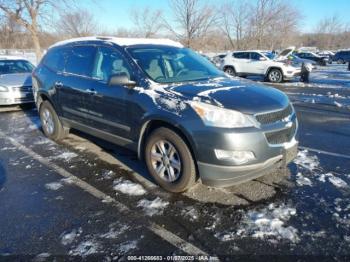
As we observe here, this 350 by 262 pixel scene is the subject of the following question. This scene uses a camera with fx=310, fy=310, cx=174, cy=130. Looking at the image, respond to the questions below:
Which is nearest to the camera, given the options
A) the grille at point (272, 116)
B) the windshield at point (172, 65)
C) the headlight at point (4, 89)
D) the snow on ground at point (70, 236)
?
the snow on ground at point (70, 236)

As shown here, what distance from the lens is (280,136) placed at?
349cm

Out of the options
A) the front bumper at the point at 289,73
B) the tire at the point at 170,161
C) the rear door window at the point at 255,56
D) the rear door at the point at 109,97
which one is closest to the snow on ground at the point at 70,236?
the tire at the point at 170,161

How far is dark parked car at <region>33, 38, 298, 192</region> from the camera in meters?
3.25

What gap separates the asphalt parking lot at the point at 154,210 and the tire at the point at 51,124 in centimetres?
68

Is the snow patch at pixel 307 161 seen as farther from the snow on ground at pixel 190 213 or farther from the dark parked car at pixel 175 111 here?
the snow on ground at pixel 190 213

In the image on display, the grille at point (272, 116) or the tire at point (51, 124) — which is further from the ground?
the grille at point (272, 116)

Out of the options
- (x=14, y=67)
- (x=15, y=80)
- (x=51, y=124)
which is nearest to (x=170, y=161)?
(x=51, y=124)

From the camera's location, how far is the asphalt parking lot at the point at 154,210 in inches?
109

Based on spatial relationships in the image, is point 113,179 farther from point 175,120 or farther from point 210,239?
point 210,239

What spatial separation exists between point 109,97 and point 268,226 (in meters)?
2.61

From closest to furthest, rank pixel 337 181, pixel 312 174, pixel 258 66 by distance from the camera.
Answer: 1. pixel 337 181
2. pixel 312 174
3. pixel 258 66

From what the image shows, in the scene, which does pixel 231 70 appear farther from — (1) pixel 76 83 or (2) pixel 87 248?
(2) pixel 87 248

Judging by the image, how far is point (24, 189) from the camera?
394 cm

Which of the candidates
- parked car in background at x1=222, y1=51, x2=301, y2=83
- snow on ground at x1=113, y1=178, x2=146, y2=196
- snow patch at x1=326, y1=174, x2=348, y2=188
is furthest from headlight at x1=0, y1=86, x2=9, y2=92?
parked car in background at x1=222, y1=51, x2=301, y2=83
